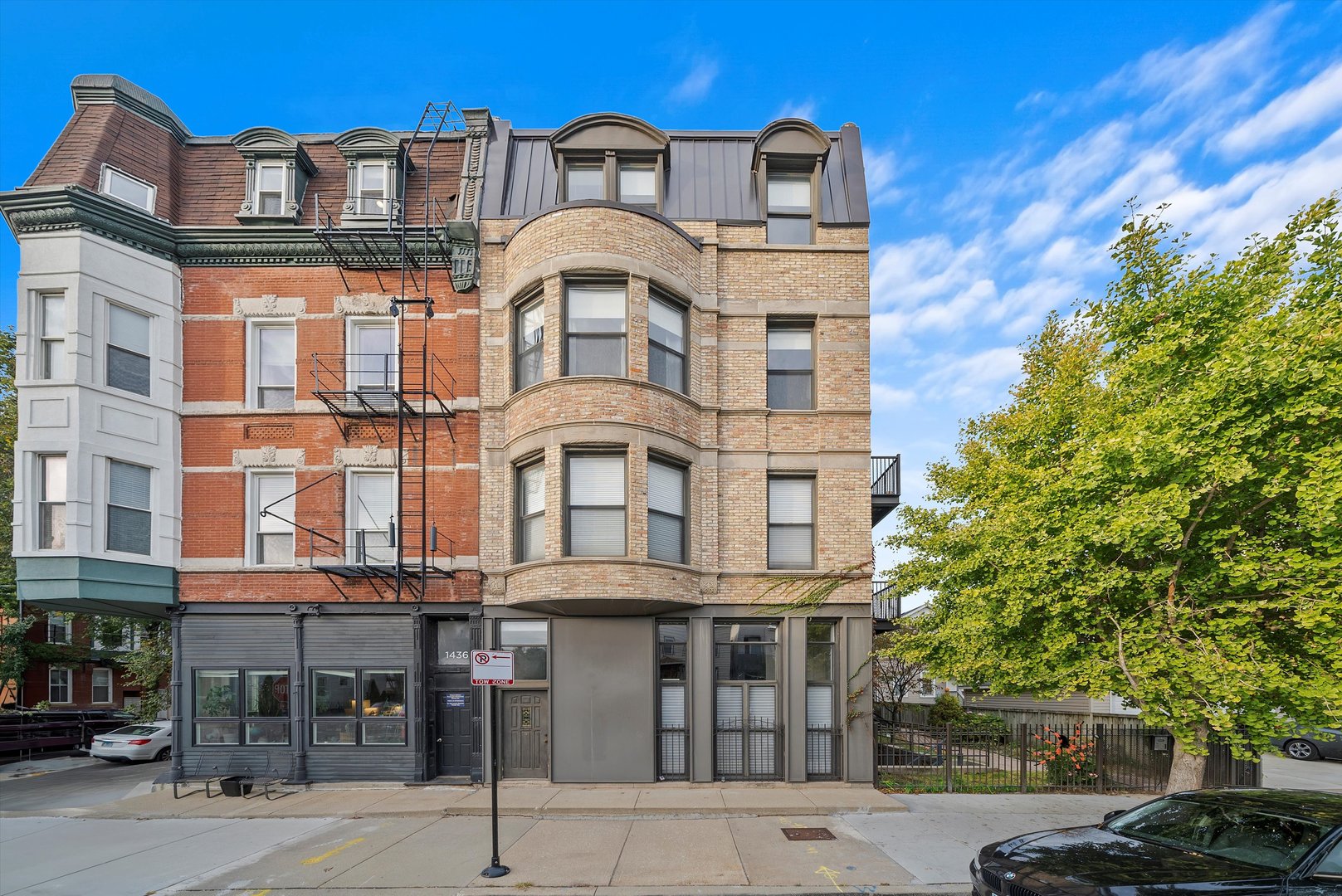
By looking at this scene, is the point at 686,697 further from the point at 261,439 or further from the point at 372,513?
the point at 261,439

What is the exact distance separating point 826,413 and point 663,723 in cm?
698

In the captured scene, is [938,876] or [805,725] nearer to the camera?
[938,876]

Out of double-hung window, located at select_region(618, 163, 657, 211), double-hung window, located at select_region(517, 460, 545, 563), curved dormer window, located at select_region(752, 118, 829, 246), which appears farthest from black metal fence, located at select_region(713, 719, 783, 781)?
double-hung window, located at select_region(618, 163, 657, 211)

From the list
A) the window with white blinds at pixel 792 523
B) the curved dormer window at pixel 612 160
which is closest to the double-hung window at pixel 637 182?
the curved dormer window at pixel 612 160

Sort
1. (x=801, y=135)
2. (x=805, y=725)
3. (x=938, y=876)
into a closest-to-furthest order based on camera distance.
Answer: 1. (x=938, y=876)
2. (x=805, y=725)
3. (x=801, y=135)

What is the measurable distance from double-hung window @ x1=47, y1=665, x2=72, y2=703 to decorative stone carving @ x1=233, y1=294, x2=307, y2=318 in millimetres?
24588

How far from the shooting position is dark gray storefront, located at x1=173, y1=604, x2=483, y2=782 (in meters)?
13.8

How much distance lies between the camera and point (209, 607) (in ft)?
46.3

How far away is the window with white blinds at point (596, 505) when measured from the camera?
12992 mm

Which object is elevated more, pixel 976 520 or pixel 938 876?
pixel 976 520

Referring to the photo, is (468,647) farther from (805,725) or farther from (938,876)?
(938,876)

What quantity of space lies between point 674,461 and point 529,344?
148 inches

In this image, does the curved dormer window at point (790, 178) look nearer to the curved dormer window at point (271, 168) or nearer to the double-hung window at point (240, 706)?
the curved dormer window at point (271, 168)

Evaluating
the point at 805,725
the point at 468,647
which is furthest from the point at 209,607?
the point at 805,725
